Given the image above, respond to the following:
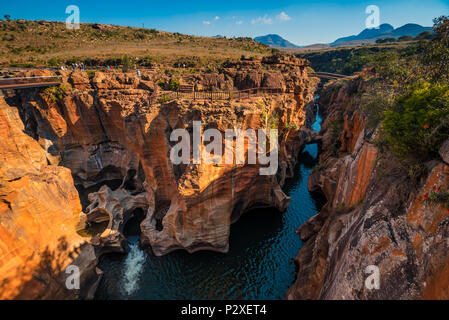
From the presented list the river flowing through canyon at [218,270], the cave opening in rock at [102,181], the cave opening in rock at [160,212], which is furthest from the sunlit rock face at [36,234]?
the cave opening in rock at [102,181]

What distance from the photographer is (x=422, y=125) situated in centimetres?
814

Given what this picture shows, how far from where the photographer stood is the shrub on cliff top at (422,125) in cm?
764

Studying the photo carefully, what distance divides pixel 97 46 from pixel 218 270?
6526 cm

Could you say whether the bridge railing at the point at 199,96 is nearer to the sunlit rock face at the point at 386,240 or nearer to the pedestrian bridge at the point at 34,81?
the sunlit rock face at the point at 386,240

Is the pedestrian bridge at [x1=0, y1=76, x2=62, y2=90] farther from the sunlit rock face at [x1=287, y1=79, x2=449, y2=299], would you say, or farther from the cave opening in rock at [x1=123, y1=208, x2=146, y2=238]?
the sunlit rock face at [x1=287, y1=79, x2=449, y2=299]

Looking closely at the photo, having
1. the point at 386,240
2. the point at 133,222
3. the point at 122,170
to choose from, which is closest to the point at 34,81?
the point at 122,170

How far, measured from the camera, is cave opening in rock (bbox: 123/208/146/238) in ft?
68.0

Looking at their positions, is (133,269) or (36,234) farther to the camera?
(133,269)

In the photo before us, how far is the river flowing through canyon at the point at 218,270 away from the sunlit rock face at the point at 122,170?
1028mm

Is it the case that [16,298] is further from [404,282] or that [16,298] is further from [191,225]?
Result: [404,282]

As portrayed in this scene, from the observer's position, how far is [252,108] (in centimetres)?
1752

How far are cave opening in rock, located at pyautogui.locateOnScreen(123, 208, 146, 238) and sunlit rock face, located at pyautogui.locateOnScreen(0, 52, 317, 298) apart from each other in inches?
8.1

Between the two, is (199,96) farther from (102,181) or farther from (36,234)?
(102,181)

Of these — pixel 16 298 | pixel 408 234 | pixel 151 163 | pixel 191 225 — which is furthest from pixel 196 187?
pixel 408 234
